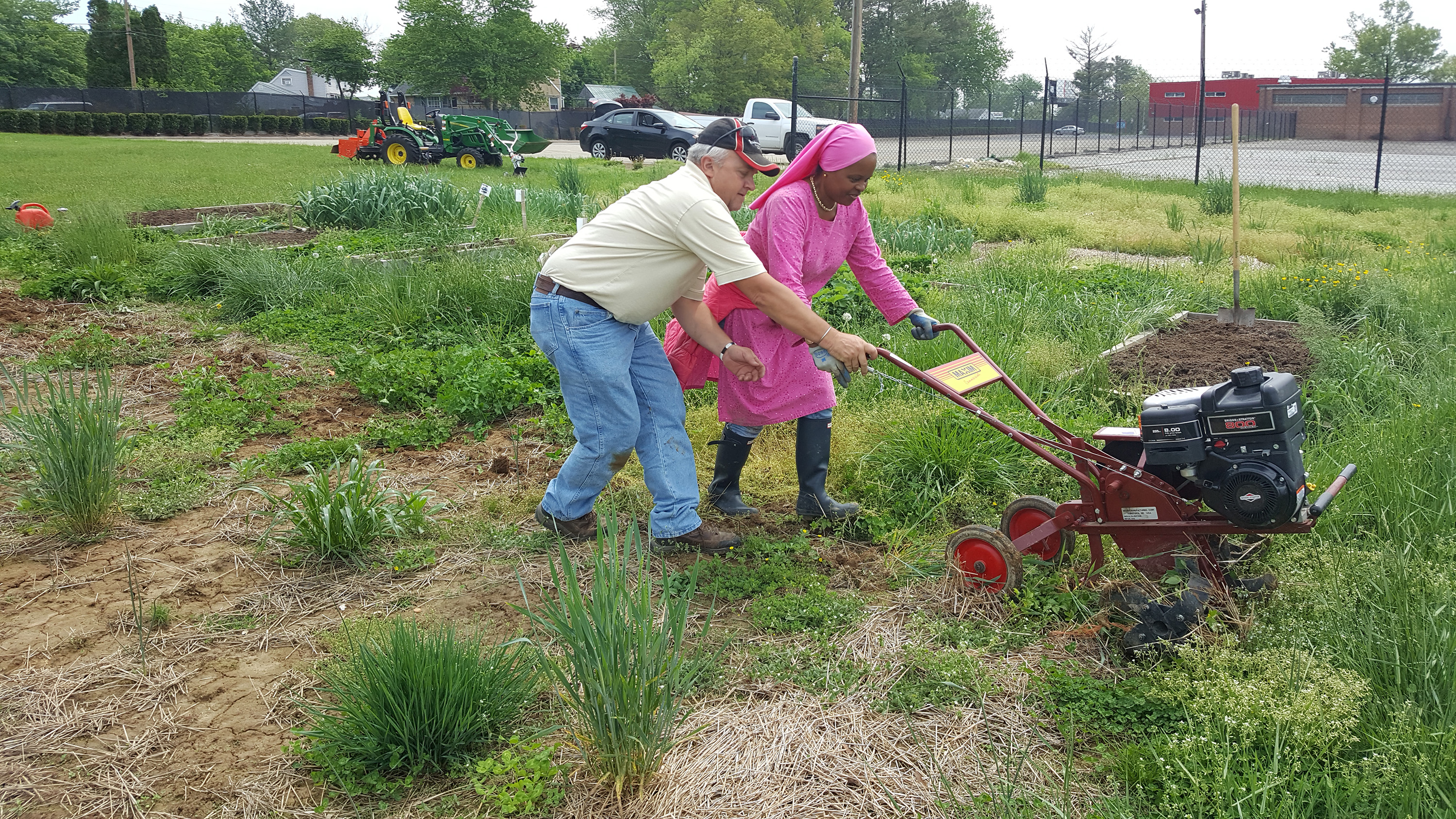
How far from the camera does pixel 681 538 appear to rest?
3.97 m

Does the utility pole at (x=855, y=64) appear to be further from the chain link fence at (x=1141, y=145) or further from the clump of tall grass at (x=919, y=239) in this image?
the clump of tall grass at (x=919, y=239)

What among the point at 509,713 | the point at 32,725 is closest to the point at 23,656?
the point at 32,725

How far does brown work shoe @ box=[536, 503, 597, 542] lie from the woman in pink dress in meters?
0.60

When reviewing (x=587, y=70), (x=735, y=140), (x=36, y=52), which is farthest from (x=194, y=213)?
(x=587, y=70)

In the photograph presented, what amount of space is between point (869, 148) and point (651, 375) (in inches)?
47.5

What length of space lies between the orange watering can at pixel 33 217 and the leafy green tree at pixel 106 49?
5550 cm

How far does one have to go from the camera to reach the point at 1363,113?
4625 centimetres

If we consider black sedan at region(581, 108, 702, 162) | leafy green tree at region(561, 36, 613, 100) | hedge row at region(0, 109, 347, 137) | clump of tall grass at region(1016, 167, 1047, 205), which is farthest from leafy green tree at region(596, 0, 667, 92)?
clump of tall grass at region(1016, 167, 1047, 205)

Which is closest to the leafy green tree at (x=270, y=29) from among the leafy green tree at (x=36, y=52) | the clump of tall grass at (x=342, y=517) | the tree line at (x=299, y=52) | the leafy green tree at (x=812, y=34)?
the tree line at (x=299, y=52)

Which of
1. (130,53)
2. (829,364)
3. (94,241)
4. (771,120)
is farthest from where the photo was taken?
(130,53)

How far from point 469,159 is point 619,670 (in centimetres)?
2102

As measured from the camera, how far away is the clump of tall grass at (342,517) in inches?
149

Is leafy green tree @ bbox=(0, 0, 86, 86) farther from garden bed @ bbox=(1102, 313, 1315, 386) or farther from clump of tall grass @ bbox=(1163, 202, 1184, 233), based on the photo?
garden bed @ bbox=(1102, 313, 1315, 386)

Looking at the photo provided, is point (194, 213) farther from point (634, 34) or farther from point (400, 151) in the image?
point (634, 34)
